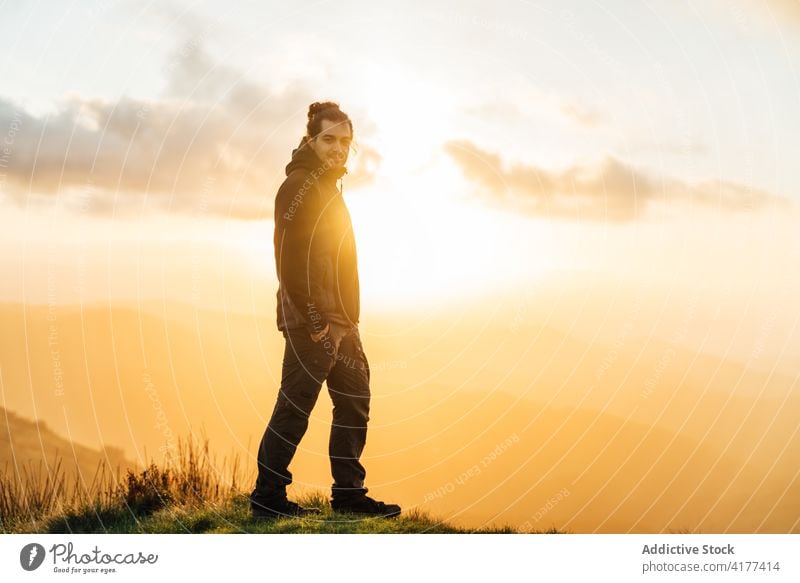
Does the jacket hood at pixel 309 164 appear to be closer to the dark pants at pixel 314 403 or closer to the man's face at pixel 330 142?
the man's face at pixel 330 142

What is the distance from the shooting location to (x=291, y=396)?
7125mm

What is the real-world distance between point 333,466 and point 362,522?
558mm

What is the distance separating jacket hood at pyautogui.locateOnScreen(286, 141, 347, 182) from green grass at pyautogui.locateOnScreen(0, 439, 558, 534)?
8.84 ft

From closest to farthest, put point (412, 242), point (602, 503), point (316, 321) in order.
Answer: point (316, 321) < point (602, 503) < point (412, 242)

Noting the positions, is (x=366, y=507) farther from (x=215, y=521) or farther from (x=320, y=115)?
(x=320, y=115)

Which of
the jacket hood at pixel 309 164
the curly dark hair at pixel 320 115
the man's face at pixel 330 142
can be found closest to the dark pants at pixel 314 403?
the jacket hood at pixel 309 164

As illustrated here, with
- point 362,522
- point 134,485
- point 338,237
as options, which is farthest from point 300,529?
point 338,237

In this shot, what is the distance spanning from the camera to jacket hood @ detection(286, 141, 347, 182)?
290 inches

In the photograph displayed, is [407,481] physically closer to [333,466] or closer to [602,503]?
[333,466]

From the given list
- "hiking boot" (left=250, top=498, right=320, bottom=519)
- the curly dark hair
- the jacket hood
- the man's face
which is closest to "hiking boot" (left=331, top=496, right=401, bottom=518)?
"hiking boot" (left=250, top=498, right=320, bottom=519)
